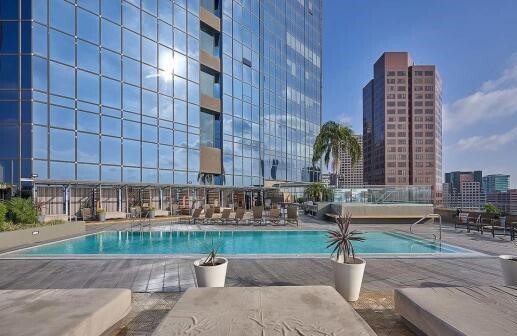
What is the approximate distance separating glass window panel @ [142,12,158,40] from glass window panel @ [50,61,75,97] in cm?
732

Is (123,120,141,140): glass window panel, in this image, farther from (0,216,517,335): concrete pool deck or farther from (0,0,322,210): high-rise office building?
(0,216,517,335): concrete pool deck

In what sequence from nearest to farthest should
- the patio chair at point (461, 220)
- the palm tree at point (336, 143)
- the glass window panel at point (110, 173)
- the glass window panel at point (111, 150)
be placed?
1. the patio chair at point (461, 220)
2. the glass window panel at point (110, 173)
3. the glass window panel at point (111, 150)
4. the palm tree at point (336, 143)

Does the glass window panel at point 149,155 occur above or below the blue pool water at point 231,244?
above

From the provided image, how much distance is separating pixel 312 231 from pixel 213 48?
23648 mm

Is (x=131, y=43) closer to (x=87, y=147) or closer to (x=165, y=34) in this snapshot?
(x=165, y=34)

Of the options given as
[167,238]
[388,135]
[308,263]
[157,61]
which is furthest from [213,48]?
[388,135]

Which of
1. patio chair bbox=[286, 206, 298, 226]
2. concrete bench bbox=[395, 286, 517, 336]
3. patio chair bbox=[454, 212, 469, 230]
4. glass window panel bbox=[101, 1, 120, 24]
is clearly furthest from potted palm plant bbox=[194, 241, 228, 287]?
glass window panel bbox=[101, 1, 120, 24]

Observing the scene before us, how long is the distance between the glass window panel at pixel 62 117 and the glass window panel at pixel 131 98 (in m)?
4.05

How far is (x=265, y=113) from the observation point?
38938mm

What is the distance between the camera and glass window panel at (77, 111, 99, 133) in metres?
20.9

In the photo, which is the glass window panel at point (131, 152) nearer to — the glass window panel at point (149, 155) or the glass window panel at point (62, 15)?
the glass window panel at point (149, 155)

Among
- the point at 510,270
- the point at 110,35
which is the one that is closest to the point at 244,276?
the point at 510,270

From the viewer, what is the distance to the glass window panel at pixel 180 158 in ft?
89.1

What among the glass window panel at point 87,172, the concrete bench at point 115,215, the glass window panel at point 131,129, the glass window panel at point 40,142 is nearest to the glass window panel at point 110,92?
the glass window panel at point 131,129
